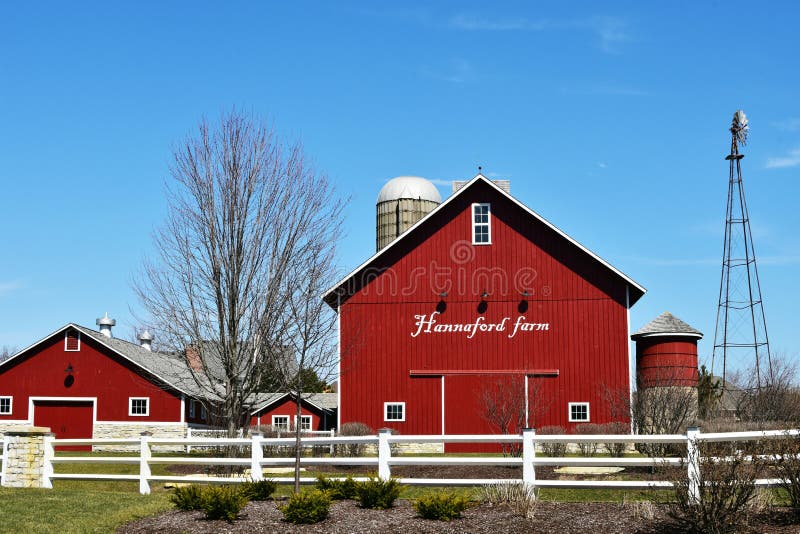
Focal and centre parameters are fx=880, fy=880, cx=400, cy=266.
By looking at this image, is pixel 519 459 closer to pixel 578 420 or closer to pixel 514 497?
pixel 514 497

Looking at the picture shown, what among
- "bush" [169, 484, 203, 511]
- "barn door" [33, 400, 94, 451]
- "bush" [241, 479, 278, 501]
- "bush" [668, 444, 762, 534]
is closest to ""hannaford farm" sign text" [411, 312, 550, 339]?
"barn door" [33, 400, 94, 451]

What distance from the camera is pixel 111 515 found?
12883mm

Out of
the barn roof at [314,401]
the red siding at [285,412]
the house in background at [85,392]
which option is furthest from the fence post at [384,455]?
the red siding at [285,412]

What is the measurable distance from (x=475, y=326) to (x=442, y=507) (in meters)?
20.9

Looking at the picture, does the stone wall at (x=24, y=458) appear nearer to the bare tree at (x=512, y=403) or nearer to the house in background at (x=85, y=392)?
the bare tree at (x=512, y=403)

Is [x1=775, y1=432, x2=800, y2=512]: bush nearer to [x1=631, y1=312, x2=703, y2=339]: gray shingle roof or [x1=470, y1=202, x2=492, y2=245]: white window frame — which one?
[x1=631, y1=312, x2=703, y2=339]: gray shingle roof

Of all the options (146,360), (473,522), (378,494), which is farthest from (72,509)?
(146,360)

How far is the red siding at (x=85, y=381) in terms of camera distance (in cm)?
3994

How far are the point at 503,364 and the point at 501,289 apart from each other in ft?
8.91

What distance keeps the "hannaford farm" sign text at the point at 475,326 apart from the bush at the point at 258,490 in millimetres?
19089

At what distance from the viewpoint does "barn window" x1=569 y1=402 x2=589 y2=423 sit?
102 ft

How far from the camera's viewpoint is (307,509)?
1120 centimetres

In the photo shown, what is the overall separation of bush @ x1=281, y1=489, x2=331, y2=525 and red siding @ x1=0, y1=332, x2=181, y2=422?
30.1 m

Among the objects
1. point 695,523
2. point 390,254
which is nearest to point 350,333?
point 390,254
